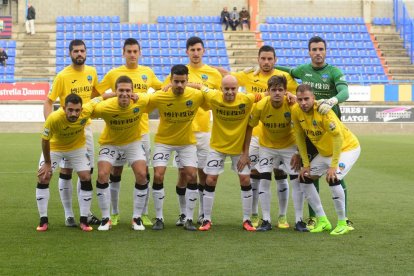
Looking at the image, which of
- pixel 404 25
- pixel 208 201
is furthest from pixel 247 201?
pixel 404 25

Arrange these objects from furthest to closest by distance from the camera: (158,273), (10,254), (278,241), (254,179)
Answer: (254,179), (278,241), (10,254), (158,273)

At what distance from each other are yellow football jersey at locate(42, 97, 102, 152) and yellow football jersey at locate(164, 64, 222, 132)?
57.2 inches

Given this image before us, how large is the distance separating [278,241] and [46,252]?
238 cm

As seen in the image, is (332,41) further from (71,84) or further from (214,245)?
(214,245)

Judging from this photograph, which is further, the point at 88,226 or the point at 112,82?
the point at 112,82

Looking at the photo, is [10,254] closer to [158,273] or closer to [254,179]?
[158,273]

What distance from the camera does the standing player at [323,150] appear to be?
347 inches

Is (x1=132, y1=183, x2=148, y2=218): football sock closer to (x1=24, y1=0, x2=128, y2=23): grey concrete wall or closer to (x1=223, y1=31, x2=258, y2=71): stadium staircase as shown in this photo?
(x1=223, y1=31, x2=258, y2=71): stadium staircase

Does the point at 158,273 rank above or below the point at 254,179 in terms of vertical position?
below

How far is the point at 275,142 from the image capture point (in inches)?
376

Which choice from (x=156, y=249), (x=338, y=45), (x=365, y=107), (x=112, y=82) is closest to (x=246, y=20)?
(x=338, y=45)

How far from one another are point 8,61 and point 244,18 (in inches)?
494

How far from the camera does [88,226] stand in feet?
30.2

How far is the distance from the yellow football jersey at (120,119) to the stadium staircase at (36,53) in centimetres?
2834
